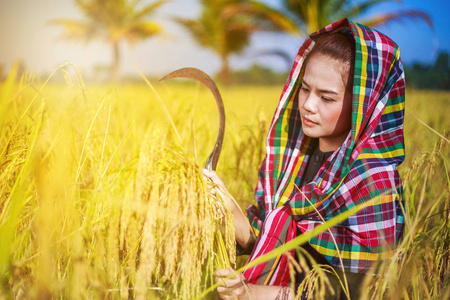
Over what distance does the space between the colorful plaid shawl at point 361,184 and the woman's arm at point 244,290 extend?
4cm

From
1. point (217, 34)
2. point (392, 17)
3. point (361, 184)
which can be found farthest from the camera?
point (217, 34)

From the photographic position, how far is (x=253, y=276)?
39.7 inches

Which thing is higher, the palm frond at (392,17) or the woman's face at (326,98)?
the palm frond at (392,17)

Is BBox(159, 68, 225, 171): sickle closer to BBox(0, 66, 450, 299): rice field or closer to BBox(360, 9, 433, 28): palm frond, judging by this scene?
BBox(0, 66, 450, 299): rice field

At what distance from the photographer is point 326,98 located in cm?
112

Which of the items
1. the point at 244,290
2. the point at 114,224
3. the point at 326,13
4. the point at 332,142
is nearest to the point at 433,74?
the point at 332,142

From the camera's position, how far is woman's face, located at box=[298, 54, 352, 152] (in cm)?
111

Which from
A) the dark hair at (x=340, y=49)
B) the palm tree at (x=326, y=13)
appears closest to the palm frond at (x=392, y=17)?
the palm tree at (x=326, y=13)

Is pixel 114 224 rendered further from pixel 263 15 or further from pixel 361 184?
pixel 263 15

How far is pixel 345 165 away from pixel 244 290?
497mm

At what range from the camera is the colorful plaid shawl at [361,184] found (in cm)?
100

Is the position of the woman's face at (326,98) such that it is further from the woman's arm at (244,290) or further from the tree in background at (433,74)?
the tree in background at (433,74)

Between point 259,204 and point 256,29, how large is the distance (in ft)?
38.3

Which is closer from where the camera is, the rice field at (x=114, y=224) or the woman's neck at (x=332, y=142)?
the rice field at (x=114, y=224)
